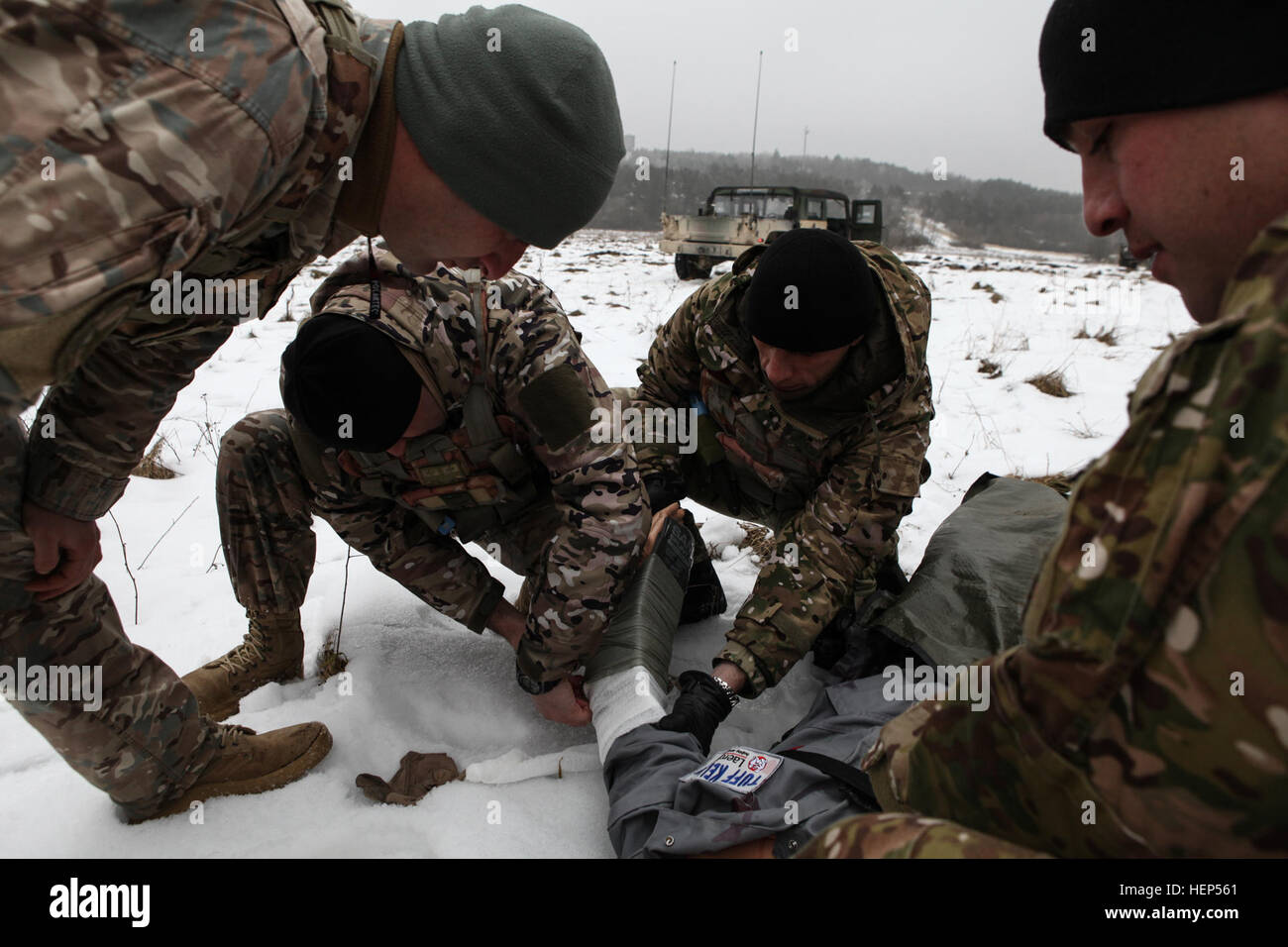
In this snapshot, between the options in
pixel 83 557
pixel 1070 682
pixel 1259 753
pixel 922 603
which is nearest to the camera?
pixel 1259 753

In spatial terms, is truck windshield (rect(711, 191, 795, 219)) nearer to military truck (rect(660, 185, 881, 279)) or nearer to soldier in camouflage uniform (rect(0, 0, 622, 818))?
military truck (rect(660, 185, 881, 279))

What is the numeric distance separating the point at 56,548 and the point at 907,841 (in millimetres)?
1341

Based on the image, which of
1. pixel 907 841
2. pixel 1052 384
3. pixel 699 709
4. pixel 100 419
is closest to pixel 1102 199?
pixel 907 841

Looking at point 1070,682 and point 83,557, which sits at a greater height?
point 1070,682

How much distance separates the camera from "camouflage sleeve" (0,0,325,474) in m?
0.67

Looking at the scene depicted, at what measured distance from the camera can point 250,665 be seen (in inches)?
77.1

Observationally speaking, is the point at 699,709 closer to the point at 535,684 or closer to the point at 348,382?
the point at 535,684

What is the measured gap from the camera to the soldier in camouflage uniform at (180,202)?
685 millimetres

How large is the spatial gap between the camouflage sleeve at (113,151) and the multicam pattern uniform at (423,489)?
890 mm

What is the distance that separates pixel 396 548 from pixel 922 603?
1.37 m

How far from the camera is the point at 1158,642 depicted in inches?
25.4

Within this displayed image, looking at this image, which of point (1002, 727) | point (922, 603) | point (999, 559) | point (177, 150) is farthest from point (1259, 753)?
point (999, 559)

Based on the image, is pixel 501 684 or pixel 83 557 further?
pixel 501 684

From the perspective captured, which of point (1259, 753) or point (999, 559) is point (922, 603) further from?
point (1259, 753)
